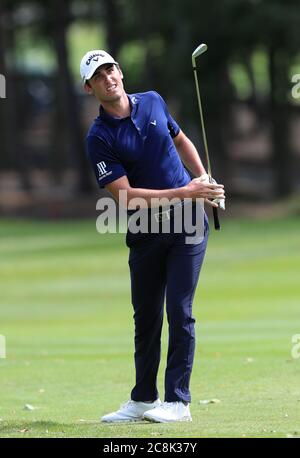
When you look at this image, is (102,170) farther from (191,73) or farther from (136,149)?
(191,73)

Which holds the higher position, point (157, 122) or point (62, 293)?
point (157, 122)

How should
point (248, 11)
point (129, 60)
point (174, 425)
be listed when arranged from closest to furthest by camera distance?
1. point (174, 425)
2. point (248, 11)
3. point (129, 60)

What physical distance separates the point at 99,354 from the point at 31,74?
4882 cm

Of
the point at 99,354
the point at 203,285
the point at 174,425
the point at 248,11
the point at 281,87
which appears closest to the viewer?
the point at 174,425

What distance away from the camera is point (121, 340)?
42.9 feet

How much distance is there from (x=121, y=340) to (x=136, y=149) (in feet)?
19.1

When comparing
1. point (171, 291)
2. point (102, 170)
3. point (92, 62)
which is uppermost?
point (92, 62)

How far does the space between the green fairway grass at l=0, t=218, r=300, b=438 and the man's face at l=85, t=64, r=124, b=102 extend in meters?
2.05

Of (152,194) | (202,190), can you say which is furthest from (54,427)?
(202,190)

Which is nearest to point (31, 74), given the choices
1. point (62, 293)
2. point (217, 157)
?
point (217, 157)

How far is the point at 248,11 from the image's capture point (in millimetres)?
36062

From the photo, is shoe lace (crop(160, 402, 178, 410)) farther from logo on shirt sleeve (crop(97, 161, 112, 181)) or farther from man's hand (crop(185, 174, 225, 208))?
logo on shirt sleeve (crop(97, 161, 112, 181))

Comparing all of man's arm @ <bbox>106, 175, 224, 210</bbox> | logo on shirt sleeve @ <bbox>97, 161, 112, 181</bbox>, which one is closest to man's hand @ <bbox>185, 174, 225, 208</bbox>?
man's arm @ <bbox>106, 175, 224, 210</bbox>

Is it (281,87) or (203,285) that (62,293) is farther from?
(281,87)
